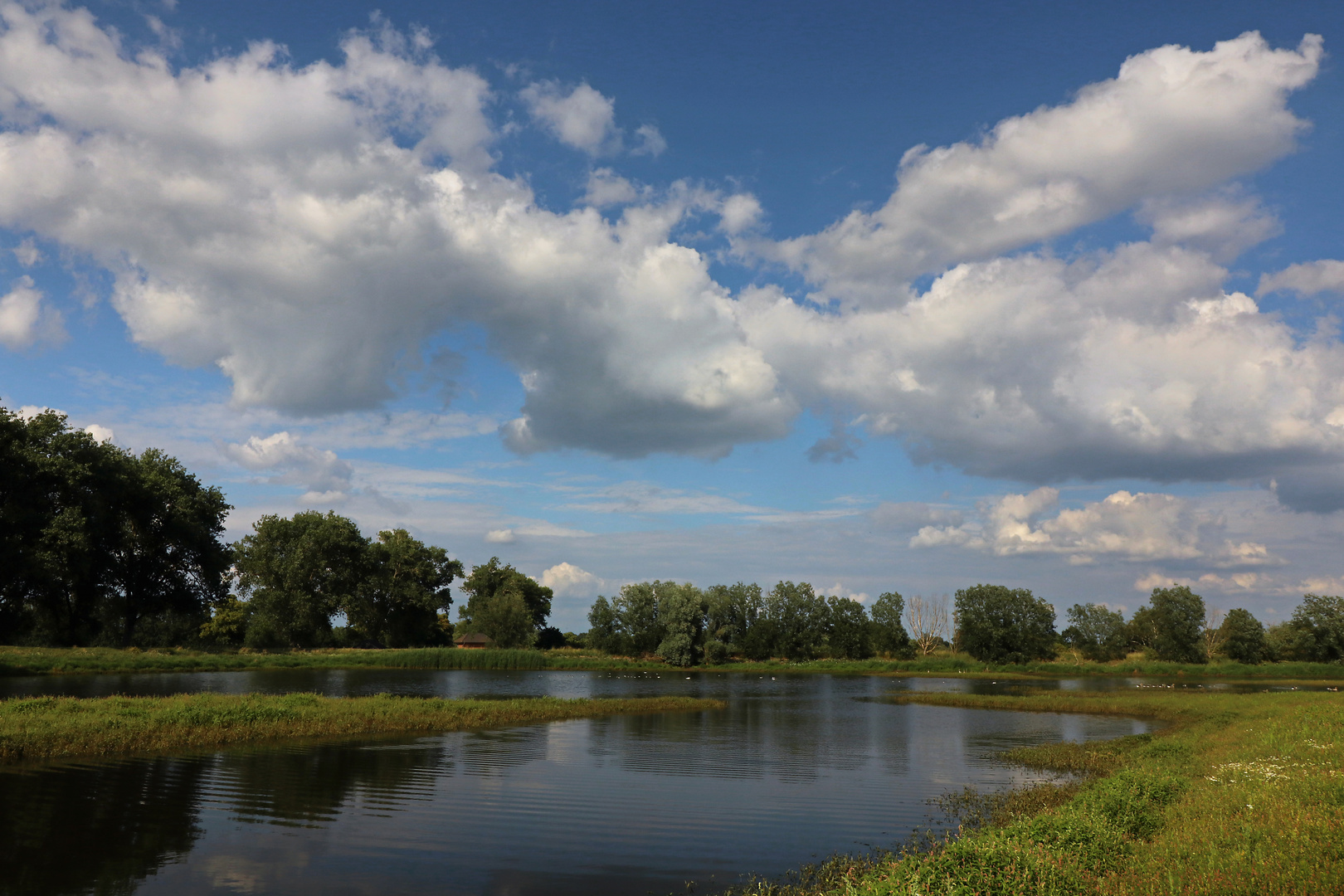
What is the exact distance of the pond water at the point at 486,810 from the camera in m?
15.5

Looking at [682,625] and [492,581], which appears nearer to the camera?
[682,625]

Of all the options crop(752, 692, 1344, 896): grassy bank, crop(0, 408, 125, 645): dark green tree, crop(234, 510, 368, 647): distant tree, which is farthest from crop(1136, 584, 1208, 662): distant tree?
crop(0, 408, 125, 645): dark green tree

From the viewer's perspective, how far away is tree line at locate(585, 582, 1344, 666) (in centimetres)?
11400

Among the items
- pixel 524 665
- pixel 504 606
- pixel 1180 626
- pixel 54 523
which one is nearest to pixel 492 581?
pixel 504 606

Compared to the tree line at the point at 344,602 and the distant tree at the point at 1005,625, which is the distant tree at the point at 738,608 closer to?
the tree line at the point at 344,602

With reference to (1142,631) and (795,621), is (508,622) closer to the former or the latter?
(795,621)

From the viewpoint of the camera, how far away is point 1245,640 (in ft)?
385

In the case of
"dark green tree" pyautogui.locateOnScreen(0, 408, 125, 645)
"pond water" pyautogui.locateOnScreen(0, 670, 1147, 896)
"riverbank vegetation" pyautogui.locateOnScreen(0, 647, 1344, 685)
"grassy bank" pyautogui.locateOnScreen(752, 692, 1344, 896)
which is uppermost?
"dark green tree" pyautogui.locateOnScreen(0, 408, 125, 645)

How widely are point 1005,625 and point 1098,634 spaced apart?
37.5 m

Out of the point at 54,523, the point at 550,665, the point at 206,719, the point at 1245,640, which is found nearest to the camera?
the point at 206,719

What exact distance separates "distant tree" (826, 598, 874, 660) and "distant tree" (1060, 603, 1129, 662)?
40958mm

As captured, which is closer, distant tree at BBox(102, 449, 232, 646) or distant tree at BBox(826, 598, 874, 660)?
distant tree at BBox(102, 449, 232, 646)

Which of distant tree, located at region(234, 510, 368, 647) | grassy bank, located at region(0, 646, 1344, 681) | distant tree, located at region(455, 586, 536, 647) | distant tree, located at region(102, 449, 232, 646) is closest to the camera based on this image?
grassy bank, located at region(0, 646, 1344, 681)

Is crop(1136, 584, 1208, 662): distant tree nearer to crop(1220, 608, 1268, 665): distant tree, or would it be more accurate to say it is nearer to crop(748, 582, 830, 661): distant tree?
crop(1220, 608, 1268, 665): distant tree
